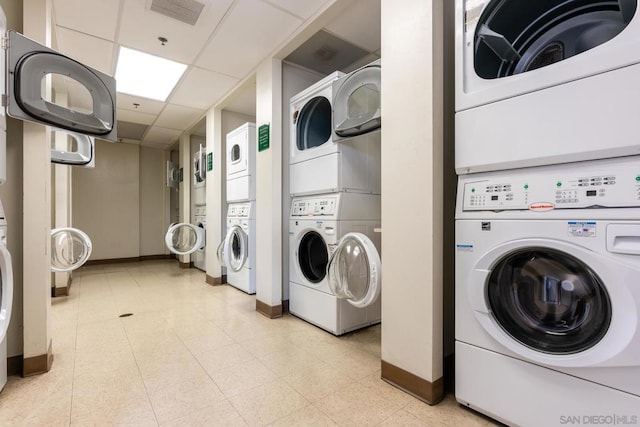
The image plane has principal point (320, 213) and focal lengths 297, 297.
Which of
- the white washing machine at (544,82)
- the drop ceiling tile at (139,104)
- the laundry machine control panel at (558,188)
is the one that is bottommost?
the laundry machine control panel at (558,188)

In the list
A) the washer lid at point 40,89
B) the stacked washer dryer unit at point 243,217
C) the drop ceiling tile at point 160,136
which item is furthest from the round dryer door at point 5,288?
the drop ceiling tile at point 160,136

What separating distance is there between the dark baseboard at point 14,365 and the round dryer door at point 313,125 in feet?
8.30

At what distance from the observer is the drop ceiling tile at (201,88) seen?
339 centimetres

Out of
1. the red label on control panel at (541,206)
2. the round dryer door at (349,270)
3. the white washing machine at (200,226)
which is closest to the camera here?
the red label on control panel at (541,206)

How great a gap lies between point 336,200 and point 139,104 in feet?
11.6

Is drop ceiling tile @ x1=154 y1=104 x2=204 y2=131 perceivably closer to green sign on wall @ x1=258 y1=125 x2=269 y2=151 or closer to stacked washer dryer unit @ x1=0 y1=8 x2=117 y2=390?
green sign on wall @ x1=258 y1=125 x2=269 y2=151

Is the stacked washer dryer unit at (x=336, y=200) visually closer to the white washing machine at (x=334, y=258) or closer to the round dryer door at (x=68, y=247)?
the white washing machine at (x=334, y=258)

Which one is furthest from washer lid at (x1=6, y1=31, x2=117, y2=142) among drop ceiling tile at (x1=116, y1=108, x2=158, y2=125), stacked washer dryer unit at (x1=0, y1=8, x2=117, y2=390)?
drop ceiling tile at (x1=116, y1=108, x2=158, y2=125)

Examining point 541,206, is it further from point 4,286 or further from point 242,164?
point 242,164

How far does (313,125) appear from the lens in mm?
2996

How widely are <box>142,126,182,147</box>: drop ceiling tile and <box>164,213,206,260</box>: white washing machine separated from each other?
1.65 metres

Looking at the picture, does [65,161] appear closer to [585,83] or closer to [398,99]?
[398,99]

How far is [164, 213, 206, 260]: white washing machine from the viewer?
4918 mm

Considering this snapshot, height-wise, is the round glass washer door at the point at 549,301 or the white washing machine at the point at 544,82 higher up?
the white washing machine at the point at 544,82
